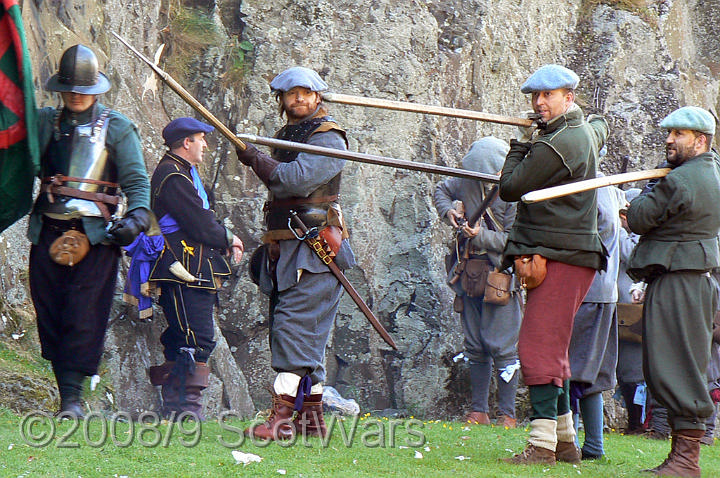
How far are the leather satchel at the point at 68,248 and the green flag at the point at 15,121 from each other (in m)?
0.29

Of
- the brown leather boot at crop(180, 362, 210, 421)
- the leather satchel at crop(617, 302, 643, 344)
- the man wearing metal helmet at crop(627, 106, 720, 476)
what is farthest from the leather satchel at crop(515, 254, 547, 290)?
the leather satchel at crop(617, 302, 643, 344)

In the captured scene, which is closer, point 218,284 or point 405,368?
point 218,284

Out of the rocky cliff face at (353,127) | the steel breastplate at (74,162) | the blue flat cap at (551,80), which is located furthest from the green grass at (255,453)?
the rocky cliff face at (353,127)

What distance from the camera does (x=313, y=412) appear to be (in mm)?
6023

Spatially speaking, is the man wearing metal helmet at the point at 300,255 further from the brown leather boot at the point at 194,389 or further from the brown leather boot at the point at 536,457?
the brown leather boot at the point at 194,389

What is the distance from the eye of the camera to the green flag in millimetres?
4828

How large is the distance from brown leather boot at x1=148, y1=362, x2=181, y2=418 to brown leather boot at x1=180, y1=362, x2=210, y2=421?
0.62 feet

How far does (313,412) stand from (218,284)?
1958mm

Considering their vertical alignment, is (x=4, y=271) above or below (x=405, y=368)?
above

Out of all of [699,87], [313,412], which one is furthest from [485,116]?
[699,87]

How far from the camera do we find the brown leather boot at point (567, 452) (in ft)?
18.1

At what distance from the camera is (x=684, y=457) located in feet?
17.6

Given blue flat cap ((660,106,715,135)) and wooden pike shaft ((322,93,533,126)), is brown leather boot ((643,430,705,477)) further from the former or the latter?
wooden pike shaft ((322,93,533,126))

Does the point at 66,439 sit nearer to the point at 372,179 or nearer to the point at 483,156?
the point at 483,156
